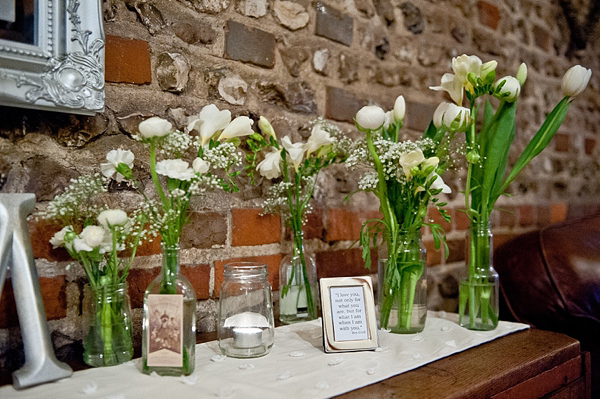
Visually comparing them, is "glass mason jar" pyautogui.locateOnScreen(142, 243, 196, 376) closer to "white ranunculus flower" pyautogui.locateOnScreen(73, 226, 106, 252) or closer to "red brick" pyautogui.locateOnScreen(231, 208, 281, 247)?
"white ranunculus flower" pyautogui.locateOnScreen(73, 226, 106, 252)

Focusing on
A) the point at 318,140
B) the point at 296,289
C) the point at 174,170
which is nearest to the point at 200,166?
the point at 174,170

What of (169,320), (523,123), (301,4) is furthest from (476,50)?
(169,320)

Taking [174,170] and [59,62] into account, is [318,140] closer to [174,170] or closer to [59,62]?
[174,170]

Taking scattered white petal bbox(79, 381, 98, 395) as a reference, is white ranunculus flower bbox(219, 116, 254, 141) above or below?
above

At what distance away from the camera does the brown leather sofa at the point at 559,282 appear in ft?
4.54

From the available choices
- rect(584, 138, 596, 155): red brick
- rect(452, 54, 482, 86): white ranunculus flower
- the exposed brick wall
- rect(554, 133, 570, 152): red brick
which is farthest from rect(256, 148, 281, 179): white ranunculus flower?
rect(584, 138, 596, 155): red brick

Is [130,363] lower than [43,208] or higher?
lower

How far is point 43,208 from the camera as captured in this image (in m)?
1.01

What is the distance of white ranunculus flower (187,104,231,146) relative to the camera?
1.00m

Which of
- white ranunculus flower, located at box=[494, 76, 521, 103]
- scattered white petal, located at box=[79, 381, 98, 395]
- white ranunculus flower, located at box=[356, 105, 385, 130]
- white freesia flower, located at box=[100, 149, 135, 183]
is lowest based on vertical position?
scattered white petal, located at box=[79, 381, 98, 395]

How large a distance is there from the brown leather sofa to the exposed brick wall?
0.30m

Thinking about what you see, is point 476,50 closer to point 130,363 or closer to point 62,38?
point 62,38

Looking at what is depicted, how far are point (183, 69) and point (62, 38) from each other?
29cm

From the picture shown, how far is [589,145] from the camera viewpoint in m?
2.70
